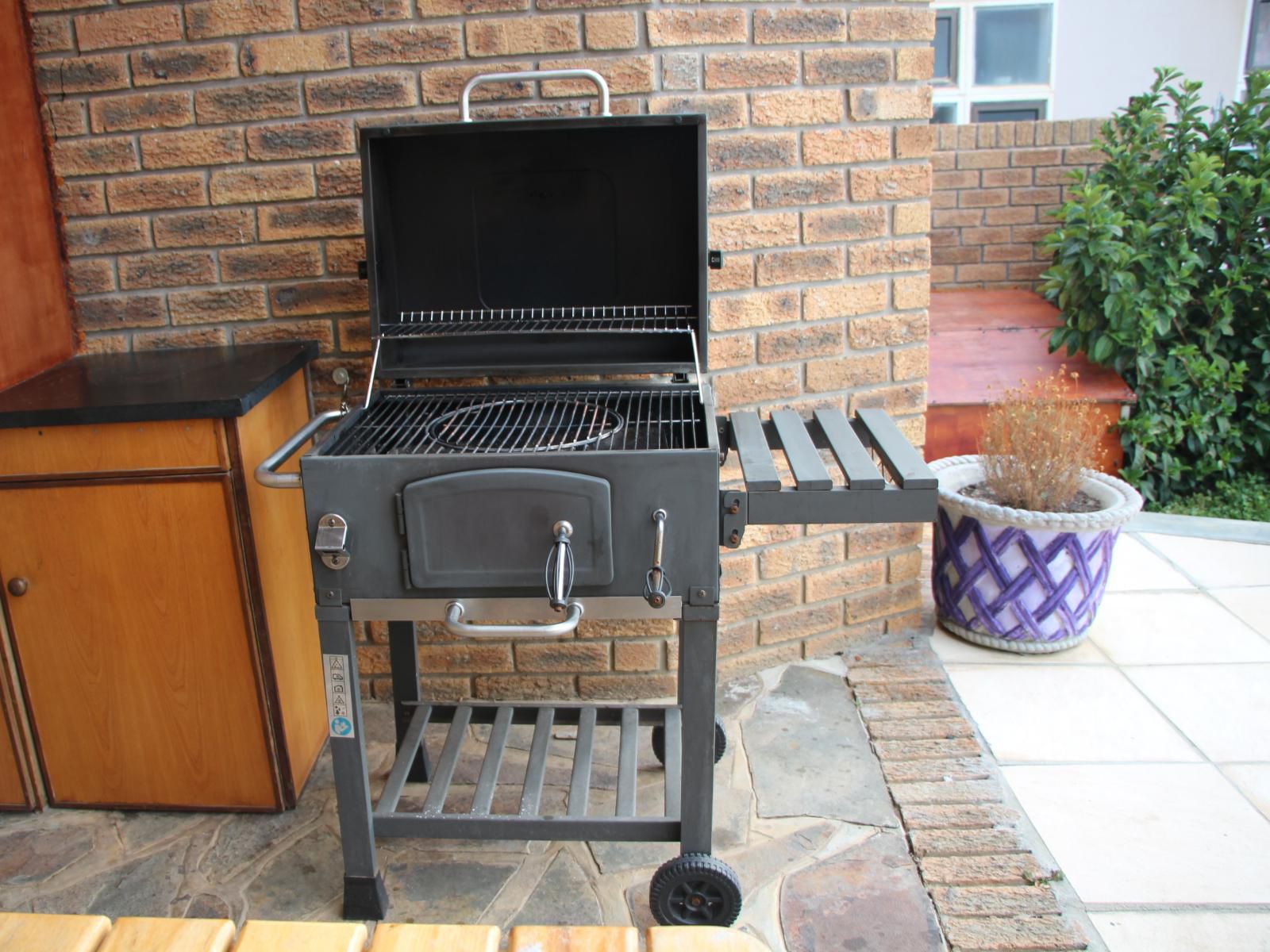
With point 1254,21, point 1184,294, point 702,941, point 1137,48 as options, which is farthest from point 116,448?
point 1254,21

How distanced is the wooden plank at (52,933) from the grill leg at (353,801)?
669 mm

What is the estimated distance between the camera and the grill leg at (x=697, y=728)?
1778 mm

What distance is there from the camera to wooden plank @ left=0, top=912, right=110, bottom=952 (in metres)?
1.12

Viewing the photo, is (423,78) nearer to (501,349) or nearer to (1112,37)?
(501,349)

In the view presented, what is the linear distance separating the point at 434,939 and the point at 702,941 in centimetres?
A: 29

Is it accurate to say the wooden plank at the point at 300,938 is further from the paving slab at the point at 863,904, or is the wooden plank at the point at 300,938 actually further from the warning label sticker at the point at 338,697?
the paving slab at the point at 863,904

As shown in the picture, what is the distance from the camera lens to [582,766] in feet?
6.79

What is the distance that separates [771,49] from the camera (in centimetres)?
234

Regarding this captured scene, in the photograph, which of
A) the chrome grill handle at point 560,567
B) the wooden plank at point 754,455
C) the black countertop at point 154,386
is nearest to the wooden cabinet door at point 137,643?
the black countertop at point 154,386

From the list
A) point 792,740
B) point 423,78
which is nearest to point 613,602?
point 792,740

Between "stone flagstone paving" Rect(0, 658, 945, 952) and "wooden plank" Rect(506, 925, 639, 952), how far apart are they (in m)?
0.81

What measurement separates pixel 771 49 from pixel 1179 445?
2.75 m

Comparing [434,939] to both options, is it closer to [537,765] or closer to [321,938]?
[321,938]

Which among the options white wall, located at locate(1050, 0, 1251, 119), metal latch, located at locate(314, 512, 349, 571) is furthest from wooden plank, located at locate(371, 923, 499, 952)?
white wall, located at locate(1050, 0, 1251, 119)
